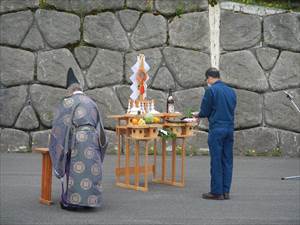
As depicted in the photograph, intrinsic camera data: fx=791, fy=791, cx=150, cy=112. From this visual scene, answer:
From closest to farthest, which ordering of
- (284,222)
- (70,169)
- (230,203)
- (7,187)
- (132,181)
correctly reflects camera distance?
(284,222) → (70,169) → (230,203) → (7,187) → (132,181)

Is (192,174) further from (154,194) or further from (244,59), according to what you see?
(244,59)

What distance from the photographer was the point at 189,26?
15414 millimetres

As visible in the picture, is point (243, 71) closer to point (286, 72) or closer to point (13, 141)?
point (286, 72)

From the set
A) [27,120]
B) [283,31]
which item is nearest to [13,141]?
[27,120]

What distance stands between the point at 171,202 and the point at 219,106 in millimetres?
1442

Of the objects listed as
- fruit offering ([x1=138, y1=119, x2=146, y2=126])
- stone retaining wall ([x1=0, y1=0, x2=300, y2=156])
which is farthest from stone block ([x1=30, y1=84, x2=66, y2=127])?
fruit offering ([x1=138, y1=119, x2=146, y2=126])

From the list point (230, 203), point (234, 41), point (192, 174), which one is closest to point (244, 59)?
point (234, 41)

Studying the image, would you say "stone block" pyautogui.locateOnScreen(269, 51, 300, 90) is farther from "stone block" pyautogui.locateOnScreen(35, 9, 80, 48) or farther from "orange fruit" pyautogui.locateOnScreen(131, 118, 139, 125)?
"orange fruit" pyautogui.locateOnScreen(131, 118, 139, 125)

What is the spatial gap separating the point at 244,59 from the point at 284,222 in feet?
22.6

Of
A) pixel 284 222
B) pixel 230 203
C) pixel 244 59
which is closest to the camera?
pixel 284 222

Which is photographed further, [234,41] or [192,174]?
[234,41]

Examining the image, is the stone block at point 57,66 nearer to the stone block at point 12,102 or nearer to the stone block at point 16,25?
the stone block at point 12,102

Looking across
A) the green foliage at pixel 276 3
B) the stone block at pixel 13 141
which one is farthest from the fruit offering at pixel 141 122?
the green foliage at pixel 276 3

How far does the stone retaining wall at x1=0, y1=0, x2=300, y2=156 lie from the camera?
50.0ft
